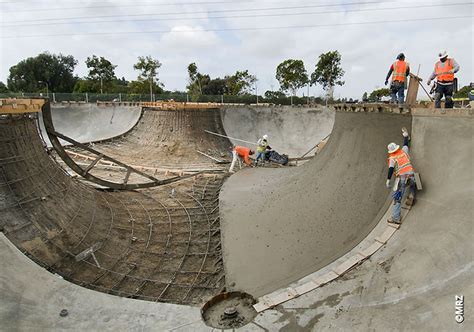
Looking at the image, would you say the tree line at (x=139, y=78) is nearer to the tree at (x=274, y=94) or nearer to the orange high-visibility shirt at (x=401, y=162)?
the tree at (x=274, y=94)

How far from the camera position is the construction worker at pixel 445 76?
5.89m

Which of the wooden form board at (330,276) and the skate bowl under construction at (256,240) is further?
the wooden form board at (330,276)

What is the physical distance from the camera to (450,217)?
4.38 meters

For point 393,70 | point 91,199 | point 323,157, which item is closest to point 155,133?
point 91,199

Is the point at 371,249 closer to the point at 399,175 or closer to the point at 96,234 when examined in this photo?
the point at 399,175

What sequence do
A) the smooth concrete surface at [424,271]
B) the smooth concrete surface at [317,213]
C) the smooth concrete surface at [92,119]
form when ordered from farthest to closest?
1. the smooth concrete surface at [92,119]
2. the smooth concrete surface at [317,213]
3. the smooth concrete surface at [424,271]

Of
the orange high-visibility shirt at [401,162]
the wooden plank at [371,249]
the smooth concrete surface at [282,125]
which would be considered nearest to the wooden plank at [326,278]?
the wooden plank at [371,249]

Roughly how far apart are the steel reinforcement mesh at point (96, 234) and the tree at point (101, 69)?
34.5m

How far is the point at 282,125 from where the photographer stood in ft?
66.4

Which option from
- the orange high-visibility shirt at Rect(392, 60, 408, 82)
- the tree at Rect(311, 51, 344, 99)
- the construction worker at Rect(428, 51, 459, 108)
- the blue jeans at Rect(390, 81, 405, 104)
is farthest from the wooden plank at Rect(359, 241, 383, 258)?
the tree at Rect(311, 51, 344, 99)

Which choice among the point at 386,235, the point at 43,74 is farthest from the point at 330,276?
the point at 43,74

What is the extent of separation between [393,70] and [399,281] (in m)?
4.53

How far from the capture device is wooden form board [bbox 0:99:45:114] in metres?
6.28

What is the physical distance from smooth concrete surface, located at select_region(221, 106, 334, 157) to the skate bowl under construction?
9676 mm
